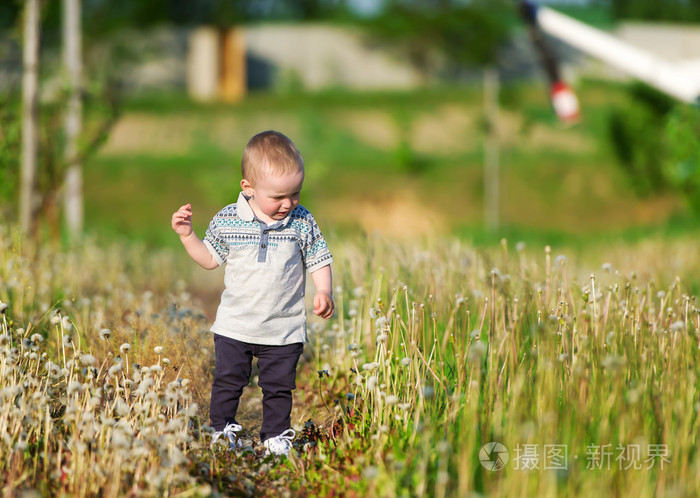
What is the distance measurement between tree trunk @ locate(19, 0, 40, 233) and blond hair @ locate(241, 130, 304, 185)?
19.2 feet

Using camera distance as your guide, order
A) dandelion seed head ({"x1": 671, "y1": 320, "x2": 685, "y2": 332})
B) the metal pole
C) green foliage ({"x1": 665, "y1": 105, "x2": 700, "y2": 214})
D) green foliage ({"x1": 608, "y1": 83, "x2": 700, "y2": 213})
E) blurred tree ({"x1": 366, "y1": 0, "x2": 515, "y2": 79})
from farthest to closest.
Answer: blurred tree ({"x1": 366, "y1": 0, "x2": 515, "y2": 79}) → the metal pole → green foliage ({"x1": 608, "y1": 83, "x2": 700, "y2": 213}) → green foliage ({"x1": 665, "y1": 105, "x2": 700, "y2": 214}) → dandelion seed head ({"x1": 671, "y1": 320, "x2": 685, "y2": 332})

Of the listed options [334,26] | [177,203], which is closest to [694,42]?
[334,26]

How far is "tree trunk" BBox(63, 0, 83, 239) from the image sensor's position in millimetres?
9758

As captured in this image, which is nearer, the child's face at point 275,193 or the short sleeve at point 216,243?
the child's face at point 275,193

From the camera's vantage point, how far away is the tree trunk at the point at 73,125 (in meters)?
9.76

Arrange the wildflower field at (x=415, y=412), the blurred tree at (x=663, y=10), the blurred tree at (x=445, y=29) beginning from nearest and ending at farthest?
the wildflower field at (x=415, y=412)
the blurred tree at (x=445, y=29)
the blurred tree at (x=663, y=10)

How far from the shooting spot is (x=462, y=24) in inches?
1184

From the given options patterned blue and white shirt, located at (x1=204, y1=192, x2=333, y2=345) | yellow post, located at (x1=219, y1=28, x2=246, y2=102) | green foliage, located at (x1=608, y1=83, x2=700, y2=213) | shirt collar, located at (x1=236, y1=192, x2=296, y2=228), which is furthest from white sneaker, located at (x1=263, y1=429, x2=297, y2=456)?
yellow post, located at (x1=219, y1=28, x2=246, y2=102)

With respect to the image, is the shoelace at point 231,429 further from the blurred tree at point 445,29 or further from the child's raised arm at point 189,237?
the blurred tree at point 445,29

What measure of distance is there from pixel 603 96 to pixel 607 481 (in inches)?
1101

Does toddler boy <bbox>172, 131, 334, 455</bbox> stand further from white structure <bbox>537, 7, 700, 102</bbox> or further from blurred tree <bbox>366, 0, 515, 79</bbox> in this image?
blurred tree <bbox>366, 0, 515, 79</bbox>

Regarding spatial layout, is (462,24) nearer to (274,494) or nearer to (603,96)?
(603,96)

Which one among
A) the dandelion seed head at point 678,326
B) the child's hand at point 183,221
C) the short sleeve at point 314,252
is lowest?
the dandelion seed head at point 678,326

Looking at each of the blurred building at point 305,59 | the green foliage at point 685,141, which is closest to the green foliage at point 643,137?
the blurred building at point 305,59
